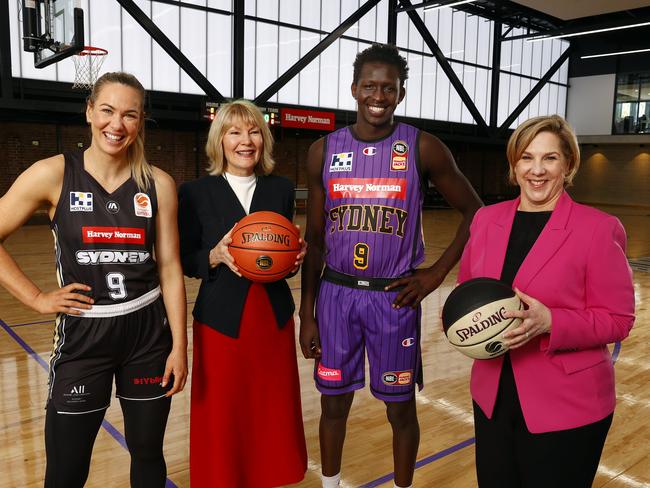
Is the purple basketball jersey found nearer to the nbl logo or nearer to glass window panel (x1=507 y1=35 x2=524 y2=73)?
the nbl logo

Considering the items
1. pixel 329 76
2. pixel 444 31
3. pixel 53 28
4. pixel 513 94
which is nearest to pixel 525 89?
pixel 513 94

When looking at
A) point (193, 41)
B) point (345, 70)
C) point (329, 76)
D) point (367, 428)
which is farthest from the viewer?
point (345, 70)

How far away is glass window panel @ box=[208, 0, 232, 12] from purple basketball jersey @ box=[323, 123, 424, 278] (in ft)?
43.6

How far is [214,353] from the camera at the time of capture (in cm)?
210

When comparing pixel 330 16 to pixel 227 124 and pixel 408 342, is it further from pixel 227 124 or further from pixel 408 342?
pixel 408 342

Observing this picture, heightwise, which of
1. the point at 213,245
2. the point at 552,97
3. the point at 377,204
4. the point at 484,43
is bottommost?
the point at 213,245

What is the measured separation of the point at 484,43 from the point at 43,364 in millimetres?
19986

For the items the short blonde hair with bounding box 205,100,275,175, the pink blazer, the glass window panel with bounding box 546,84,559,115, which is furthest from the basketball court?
the short blonde hair with bounding box 205,100,275,175

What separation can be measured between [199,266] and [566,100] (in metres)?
25.9

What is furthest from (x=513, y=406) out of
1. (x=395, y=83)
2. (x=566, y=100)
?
(x=566, y=100)

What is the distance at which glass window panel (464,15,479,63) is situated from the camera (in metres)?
19.8

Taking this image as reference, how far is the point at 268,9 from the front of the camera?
14883 millimetres

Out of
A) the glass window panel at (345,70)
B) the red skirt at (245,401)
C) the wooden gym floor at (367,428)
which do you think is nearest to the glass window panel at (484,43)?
the glass window panel at (345,70)

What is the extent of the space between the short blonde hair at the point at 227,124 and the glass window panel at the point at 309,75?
14.4 meters
